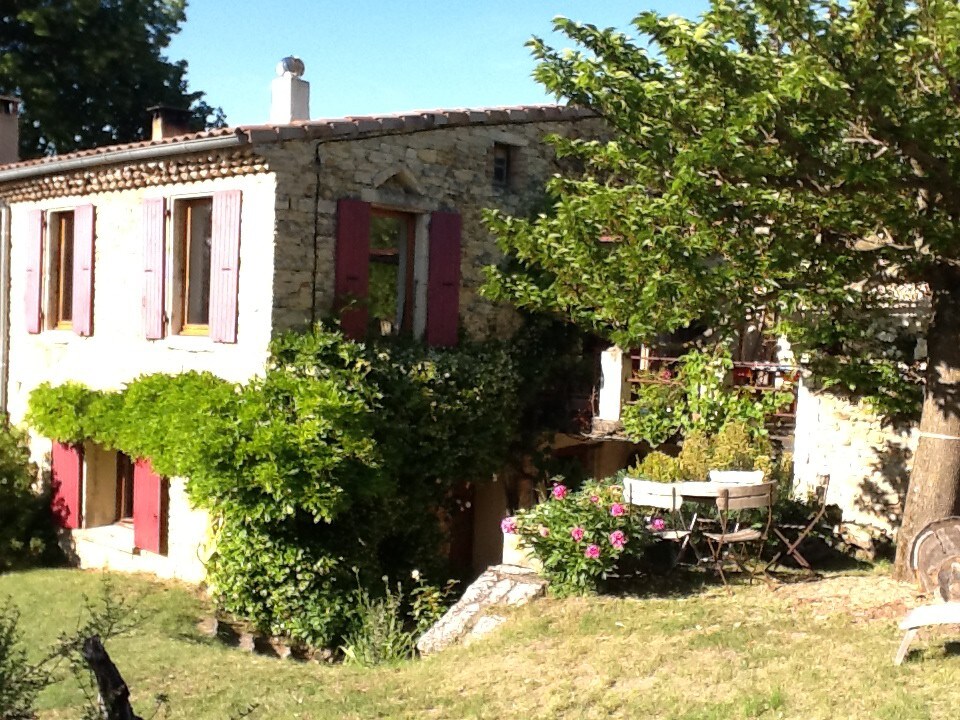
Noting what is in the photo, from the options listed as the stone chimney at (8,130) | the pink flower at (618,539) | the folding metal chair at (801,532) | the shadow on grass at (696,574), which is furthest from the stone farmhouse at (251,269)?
the pink flower at (618,539)

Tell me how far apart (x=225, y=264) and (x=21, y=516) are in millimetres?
5160

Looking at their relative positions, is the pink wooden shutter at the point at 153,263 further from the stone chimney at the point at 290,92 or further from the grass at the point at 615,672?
the grass at the point at 615,672

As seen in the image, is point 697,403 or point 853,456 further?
point 697,403

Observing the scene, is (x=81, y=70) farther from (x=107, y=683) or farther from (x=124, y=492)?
(x=107, y=683)

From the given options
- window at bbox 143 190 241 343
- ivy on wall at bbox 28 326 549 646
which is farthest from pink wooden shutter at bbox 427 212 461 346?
window at bbox 143 190 241 343

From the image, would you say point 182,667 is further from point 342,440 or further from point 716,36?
point 716,36

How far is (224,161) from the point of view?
10797mm

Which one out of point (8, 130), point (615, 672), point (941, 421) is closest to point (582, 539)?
point (615, 672)

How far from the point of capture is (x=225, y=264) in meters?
10.9

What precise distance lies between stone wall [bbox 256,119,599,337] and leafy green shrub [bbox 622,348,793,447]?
2.23 m

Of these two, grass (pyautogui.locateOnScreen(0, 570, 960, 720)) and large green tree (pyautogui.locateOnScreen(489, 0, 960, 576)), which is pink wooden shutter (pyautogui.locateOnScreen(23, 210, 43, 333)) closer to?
grass (pyautogui.locateOnScreen(0, 570, 960, 720))

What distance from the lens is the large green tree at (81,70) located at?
21000 millimetres

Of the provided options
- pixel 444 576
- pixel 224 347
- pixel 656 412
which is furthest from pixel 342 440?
pixel 656 412

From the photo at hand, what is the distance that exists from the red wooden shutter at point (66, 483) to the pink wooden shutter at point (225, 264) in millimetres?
3542
